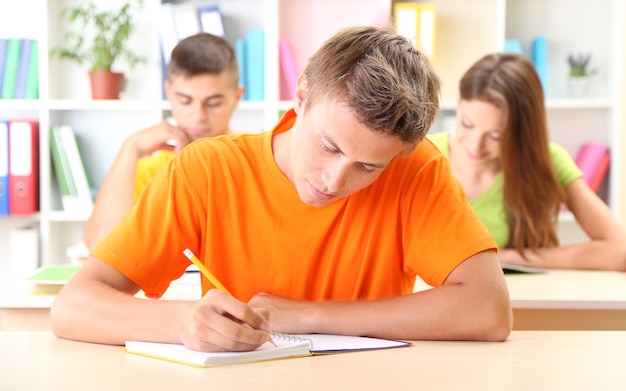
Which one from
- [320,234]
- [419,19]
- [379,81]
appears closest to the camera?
[379,81]

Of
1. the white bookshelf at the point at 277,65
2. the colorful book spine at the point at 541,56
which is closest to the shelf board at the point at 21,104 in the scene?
the white bookshelf at the point at 277,65

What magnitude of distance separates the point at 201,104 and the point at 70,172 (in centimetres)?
124

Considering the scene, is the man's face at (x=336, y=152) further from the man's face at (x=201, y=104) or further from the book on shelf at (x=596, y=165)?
the book on shelf at (x=596, y=165)

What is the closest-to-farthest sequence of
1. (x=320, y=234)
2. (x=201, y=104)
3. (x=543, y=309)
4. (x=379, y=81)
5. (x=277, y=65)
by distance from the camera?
1. (x=379, y=81)
2. (x=320, y=234)
3. (x=543, y=309)
4. (x=201, y=104)
5. (x=277, y=65)

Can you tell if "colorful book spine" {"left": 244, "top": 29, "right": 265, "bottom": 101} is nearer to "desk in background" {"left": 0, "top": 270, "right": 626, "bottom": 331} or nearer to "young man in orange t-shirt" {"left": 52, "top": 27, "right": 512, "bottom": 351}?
"desk in background" {"left": 0, "top": 270, "right": 626, "bottom": 331}

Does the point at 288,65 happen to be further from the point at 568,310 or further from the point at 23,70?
the point at 568,310

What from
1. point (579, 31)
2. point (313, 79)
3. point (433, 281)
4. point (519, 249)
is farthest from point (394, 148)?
point (579, 31)

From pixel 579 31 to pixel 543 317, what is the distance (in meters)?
2.52

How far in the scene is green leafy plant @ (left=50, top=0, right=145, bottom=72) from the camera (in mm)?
4105

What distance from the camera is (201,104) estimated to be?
315 centimetres

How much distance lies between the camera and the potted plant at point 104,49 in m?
4.11

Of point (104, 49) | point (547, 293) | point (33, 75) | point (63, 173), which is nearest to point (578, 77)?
point (104, 49)

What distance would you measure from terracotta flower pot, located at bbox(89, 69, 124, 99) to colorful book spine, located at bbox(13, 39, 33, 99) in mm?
294

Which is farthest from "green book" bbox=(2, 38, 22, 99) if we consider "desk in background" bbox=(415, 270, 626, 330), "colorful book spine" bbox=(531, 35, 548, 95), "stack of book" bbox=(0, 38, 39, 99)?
"desk in background" bbox=(415, 270, 626, 330)
